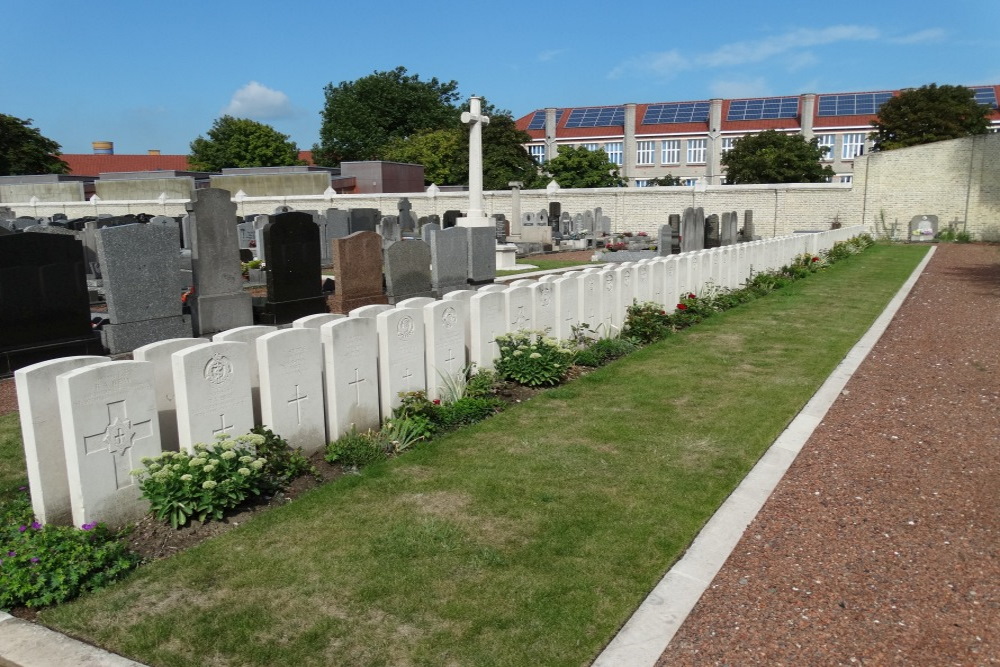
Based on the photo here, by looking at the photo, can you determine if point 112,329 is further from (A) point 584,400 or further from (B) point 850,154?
(B) point 850,154

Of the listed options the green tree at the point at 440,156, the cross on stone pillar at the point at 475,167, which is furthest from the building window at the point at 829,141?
the cross on stone pillar at the point at 475,167

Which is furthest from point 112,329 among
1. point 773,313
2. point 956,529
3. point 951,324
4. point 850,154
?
point 850,154

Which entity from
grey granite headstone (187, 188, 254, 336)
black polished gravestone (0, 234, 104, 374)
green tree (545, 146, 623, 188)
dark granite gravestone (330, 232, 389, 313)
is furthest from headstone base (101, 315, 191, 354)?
green tree (545, 146, 623, 188)

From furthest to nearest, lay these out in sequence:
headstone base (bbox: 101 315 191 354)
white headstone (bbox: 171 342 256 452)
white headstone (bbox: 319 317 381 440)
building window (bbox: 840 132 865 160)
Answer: building window (bbox: 840 132 865 160) < headstone base (bbox: 101 315 191 354) < white headstone (bbox: 319 317 381 440) < white headstone (bbox: 171 342 256 452)

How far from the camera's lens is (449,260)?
1320cm

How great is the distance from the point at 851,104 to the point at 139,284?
68778 mm

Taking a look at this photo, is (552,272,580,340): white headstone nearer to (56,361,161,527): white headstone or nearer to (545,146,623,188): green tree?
(56,361,161,527): white headstone

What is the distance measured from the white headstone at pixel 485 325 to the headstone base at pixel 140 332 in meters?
4.42

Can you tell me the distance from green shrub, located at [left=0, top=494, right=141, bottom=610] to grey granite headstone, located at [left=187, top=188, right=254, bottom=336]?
608cm

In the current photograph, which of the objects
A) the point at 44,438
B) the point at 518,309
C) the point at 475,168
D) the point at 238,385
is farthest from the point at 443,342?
the point at 475,168

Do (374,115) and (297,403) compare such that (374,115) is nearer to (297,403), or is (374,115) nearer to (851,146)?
(851,146)

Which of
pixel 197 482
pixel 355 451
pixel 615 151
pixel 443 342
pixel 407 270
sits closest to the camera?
pixel 197 482

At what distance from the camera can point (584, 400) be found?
6996mm

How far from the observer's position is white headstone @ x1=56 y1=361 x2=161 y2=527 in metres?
3.92
